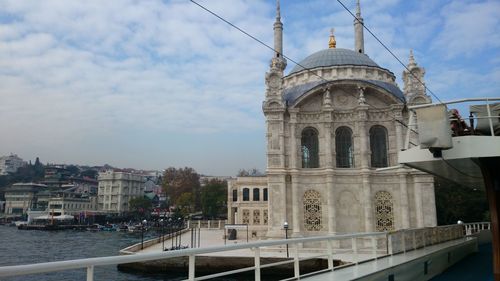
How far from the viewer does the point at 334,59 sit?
1199 inches

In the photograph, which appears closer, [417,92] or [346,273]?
[346,273]

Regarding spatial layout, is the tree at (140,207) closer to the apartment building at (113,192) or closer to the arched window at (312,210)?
the apartment building at (113,192)

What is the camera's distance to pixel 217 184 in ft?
242

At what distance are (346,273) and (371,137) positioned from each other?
2110 cm

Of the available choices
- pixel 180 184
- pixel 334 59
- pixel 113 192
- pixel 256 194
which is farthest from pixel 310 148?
pixel 113 192

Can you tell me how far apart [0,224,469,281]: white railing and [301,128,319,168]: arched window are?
5.24 metres

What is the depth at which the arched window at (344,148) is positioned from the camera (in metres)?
27.0

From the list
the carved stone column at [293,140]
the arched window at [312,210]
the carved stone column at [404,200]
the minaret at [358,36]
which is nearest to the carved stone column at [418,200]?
the carved stone column at [404,200]

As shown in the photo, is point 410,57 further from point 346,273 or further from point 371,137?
point 346,273

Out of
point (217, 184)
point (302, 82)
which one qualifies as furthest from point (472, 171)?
point (217, 184)

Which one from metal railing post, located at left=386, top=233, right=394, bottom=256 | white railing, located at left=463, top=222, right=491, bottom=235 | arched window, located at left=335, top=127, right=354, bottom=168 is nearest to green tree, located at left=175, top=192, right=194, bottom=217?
arched window, located at left=335, top=127, right=354, bottom=168

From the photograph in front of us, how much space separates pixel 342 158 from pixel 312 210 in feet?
13.1

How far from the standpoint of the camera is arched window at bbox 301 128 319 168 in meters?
27.2

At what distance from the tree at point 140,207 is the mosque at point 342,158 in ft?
232
